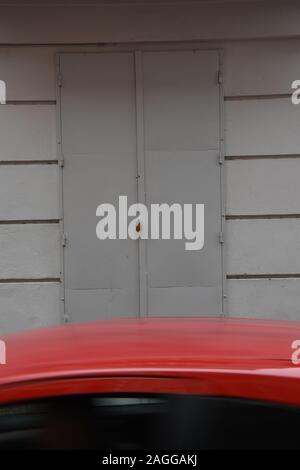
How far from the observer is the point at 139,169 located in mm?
6430

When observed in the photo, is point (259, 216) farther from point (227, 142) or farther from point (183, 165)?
point (183, 165)

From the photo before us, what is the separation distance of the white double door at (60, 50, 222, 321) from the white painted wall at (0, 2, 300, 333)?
0.16m

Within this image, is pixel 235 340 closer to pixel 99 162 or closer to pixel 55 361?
pixel 55 361

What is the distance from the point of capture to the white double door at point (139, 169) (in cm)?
641

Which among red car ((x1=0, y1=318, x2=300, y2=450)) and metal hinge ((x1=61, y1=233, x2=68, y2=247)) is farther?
metal hinge ((x1=61, y1=233, x2=68, y2=247))

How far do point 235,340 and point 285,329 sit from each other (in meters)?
0.48

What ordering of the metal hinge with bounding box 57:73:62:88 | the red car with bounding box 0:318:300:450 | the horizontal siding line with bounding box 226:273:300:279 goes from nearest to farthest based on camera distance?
the red car with bounding box 0:318:300:450
the metal hinge with bounding box 57:73:62:88
the horizontal siding line with bounding box 226:273:300:279

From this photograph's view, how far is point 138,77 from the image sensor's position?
20.9 ft

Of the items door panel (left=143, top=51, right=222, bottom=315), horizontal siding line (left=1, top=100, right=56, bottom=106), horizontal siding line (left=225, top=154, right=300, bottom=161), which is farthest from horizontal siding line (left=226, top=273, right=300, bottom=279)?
horizontal siding line (left=1, top=100, right=56, bottom=106)

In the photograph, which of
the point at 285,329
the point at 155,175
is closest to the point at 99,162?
the point at 155,175

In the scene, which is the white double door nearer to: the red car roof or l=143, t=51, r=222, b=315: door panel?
l=143, t=51, r=222, b=315: door panel

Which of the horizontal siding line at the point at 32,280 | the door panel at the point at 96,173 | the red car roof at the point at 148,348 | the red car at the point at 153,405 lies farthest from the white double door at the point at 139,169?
the red car at the point at 153,405

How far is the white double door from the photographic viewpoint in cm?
641

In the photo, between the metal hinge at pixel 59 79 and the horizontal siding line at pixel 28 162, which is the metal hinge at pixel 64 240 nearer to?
the horizontal siding line at pixel 28 162
